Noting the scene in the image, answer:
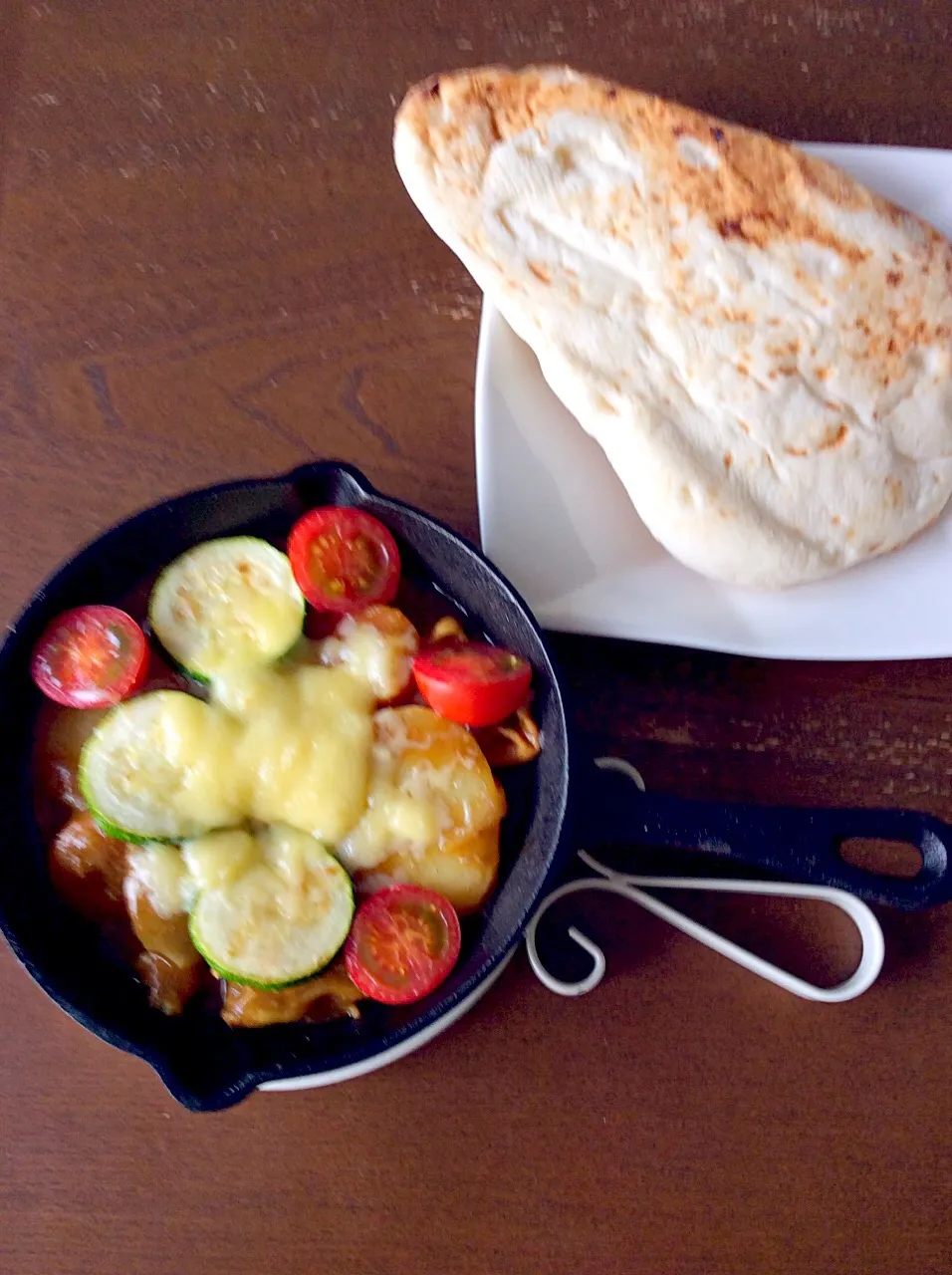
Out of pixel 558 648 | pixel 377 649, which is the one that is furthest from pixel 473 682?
pixel 558 648

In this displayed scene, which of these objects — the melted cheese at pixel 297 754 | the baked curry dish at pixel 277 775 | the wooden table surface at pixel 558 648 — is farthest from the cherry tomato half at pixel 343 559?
the wooden table surface at pixel 558 648

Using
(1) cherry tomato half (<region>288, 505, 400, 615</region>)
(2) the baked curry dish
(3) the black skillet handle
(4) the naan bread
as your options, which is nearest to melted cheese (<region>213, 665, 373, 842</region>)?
(2) the baked curry dish

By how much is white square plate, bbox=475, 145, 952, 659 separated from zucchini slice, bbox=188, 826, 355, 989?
38 centimetres

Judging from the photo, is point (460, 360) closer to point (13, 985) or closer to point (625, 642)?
point (625, 642)

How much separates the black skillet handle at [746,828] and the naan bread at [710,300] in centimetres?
30

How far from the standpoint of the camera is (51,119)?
130cm

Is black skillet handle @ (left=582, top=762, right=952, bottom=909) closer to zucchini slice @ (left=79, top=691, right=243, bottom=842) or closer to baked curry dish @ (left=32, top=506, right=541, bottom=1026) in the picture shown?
baked curry dish @ (left=32, top=506, right=541, bottom=1026)

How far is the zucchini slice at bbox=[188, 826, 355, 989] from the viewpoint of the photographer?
0.92 metres

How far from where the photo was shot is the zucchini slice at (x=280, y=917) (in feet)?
3.01

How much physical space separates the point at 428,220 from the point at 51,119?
22.1 inches

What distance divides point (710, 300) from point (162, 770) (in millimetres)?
802

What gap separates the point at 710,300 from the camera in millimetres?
1120

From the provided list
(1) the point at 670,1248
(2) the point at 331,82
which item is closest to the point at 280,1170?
(1) the point at 670,1248

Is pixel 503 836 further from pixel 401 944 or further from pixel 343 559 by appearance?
pixel 343 559
